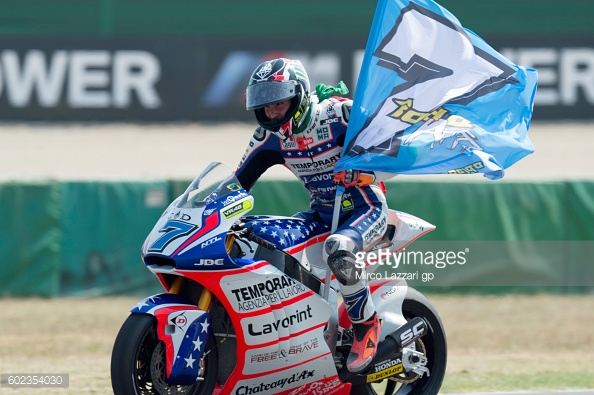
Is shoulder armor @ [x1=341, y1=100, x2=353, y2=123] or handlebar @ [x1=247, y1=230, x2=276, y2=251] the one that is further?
shoulder armor @ [x1=341, y1=100, x2=353, y2=123]

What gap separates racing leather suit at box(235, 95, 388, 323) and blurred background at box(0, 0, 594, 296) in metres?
4.21

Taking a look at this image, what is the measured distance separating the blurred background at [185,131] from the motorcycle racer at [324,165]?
425cm

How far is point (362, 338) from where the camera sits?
555cm

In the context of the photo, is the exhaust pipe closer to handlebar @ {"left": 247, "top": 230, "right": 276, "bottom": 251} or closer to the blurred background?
handlebar @ {"left": 247, "top": 230, "right": 276, "bottom": 251}

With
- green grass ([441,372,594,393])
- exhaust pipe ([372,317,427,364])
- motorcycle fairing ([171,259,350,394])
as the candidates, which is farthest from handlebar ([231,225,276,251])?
green grass ([441,372,594,393])

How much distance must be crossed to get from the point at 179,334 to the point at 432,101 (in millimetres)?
2055

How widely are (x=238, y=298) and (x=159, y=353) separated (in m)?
0.50

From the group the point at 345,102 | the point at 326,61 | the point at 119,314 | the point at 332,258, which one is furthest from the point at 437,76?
the point at 326,61

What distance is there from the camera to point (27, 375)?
22.1 ft

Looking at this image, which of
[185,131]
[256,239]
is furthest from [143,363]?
[185,131]

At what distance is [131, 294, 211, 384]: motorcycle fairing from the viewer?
495 cm

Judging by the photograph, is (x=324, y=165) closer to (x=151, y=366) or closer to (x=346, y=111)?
(x=346, y=111)

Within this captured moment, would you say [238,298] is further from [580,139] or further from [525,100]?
[580,139]

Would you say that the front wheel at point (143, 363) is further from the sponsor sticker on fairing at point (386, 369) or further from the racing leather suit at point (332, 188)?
the sponsor sticker on fairing at point (386, 369)
